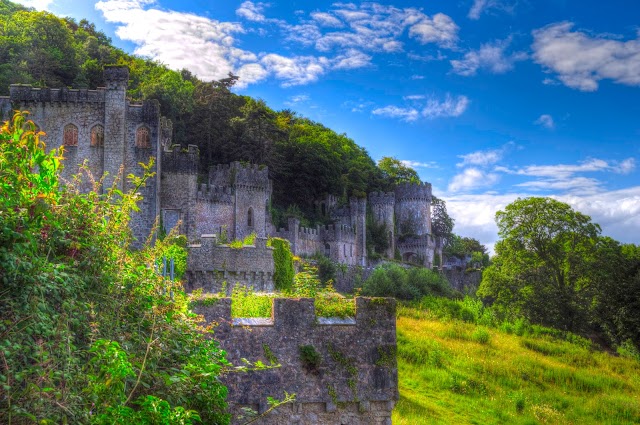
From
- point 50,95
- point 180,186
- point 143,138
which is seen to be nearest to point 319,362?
point 143,138

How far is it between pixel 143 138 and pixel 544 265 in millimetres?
27657

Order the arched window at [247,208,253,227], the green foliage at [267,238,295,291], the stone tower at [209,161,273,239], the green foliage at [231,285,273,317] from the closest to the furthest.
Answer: the green foliage at [231,285,273,317] → the green foliage at [267,238,295,291] → the stone tower at [209,161,273,239] → the arched window at [247,208,253,227]

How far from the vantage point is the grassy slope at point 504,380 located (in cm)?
2018

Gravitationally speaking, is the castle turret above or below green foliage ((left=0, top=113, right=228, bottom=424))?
above

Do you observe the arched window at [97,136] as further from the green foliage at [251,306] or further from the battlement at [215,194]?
the green foliage at [251,306]

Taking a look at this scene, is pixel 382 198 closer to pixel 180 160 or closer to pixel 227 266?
pixel 180 160

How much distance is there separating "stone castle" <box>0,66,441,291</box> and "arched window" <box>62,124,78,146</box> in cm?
6

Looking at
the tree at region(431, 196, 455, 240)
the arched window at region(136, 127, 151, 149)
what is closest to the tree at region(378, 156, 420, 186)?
the tree at region(431, 196, 455, 240)

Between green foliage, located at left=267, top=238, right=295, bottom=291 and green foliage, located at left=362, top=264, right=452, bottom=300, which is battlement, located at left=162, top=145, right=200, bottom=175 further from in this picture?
green foliage, located at left=362, top=264, right=452, bottom=300

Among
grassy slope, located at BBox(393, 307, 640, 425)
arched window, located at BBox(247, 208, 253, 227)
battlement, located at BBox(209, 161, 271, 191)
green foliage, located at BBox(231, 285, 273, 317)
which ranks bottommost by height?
grassy slope, located at BBox(393, 307, 640, 425)

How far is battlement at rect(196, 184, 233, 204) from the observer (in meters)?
45.5

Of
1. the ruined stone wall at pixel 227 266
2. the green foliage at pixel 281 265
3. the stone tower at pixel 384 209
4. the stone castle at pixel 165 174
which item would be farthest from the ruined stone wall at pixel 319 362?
the stone tower at pixel 384 209

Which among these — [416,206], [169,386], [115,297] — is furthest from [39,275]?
[416,206]

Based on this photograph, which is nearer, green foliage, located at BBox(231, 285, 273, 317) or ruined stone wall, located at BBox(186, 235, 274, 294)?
green foliage, located at BBox(231, 285, 273, 317)
